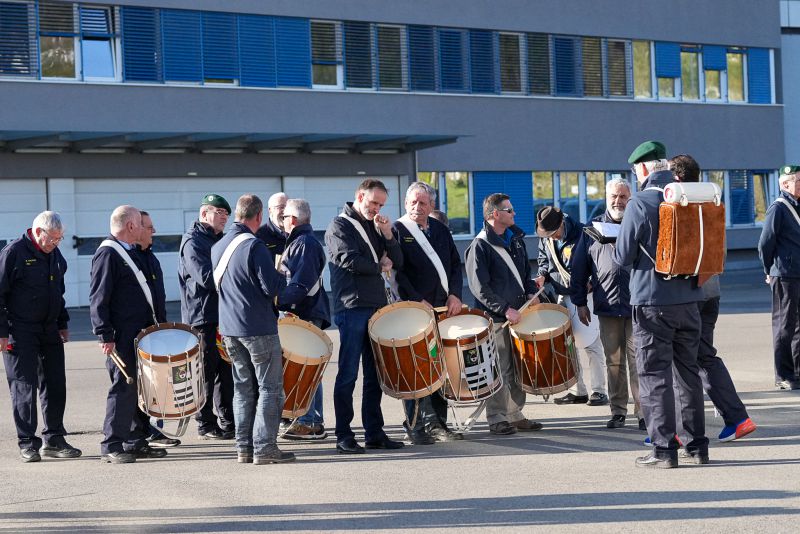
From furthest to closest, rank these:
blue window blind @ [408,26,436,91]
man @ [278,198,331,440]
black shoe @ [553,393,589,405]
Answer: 1. blue window blind @ [408,26,436,91]
2. black shoe @ [553,393,589,405]
3. man @ [278,198,331,440]

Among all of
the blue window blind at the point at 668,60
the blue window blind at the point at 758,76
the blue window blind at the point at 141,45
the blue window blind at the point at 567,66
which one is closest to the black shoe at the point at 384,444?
the blue window blind at the point at 141,45

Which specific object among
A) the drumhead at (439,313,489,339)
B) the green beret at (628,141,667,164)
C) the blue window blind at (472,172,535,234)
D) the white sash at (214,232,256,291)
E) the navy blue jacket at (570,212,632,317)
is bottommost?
the drumhead at (439,313,489,339)

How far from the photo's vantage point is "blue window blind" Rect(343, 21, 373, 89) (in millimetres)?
32688

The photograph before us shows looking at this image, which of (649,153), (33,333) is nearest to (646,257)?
(649,153)

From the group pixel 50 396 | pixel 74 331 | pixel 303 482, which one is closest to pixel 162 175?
pixel 74 331

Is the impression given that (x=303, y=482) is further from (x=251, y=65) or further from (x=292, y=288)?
(x=251, y=65)

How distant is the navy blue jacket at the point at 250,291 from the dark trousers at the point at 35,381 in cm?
177

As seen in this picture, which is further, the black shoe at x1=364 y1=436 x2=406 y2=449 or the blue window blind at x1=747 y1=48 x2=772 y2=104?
the blue window blind at x1=747 y1=48 x2=772 y2=104

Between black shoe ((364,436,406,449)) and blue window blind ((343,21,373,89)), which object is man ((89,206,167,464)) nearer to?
black shoe ((364,436,406,449))

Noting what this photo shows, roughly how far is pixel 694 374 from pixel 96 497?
4176mm

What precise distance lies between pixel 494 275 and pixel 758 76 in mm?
32397

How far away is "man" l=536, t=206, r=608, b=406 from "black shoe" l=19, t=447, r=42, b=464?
192 inches

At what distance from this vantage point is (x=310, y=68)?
3206 centimetres

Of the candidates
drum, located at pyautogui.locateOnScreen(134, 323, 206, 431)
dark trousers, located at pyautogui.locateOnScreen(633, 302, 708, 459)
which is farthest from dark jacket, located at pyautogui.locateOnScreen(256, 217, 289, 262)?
dark trousers, located at pyautogui.locateOnScreen(633, 302, 708, 459)
